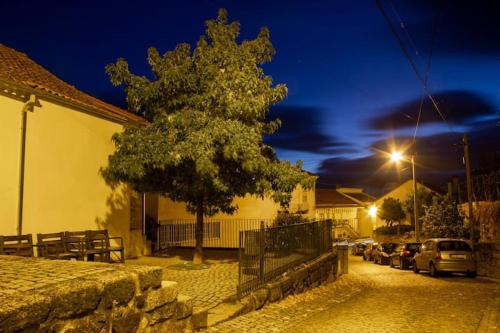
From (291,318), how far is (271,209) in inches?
667

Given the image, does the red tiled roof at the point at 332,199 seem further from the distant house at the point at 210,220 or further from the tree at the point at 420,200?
the distant house at the point at 210,220

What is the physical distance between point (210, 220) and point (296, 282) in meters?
11.7

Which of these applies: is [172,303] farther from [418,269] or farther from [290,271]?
[418,269]

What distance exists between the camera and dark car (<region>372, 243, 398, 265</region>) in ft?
82.2

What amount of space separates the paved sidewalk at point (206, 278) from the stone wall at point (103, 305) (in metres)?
1.82

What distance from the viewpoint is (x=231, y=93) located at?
435 inches

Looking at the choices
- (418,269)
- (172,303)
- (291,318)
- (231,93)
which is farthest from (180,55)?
(418,269)

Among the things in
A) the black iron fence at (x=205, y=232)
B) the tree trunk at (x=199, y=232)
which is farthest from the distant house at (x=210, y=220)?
the tree trunk at (x=199, y=232)

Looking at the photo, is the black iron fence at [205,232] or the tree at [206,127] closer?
the tree at [206,127]

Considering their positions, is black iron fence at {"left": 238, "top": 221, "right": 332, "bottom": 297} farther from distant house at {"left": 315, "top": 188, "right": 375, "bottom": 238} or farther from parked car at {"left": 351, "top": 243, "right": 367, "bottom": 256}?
distant house at {"left": 315, "top": 188, "right": 375, "bottom": 238}

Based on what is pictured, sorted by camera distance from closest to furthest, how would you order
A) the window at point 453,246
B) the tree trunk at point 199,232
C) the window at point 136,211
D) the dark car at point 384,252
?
1. the tree trunk at point 199,232
2. the window at point 136,211
3. the window at point 453,246
4. the dark car at point 384,252

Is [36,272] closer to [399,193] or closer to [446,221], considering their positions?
[446,221]

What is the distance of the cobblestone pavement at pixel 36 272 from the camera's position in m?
3.94

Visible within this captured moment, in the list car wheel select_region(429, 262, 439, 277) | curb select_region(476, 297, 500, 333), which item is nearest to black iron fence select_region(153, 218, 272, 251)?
car wheel select_region(429, 262, 439, 277)
